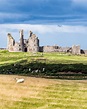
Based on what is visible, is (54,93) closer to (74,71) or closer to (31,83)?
(31,83)

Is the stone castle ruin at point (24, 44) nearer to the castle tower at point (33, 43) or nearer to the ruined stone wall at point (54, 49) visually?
the castle tower at point (33, 43)

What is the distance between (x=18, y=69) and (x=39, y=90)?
3599cm

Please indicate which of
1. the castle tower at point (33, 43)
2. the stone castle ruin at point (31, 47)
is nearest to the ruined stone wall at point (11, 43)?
the stone castle ruin at point (31, 47)

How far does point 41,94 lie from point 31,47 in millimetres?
106643

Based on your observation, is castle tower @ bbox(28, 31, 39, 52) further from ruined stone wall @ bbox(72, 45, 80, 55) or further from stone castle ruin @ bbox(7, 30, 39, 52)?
ruined stone wall @ bbox(72, 45, 80, 55)

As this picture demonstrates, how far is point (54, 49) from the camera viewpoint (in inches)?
5512

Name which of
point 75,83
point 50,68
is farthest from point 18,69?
point 75,83

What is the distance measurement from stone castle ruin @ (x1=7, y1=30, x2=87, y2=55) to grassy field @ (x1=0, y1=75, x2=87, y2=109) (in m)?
100

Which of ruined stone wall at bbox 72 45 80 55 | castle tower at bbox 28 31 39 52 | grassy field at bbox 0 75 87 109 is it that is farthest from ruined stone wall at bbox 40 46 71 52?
grassy field at bbox 0 75 87 109

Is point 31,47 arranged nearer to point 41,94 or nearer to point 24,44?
point 24,44

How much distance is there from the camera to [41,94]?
101ft

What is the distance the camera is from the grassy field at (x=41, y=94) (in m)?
27.6

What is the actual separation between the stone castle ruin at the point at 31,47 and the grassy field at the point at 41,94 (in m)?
100

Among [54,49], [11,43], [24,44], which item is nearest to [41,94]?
[11,43]
